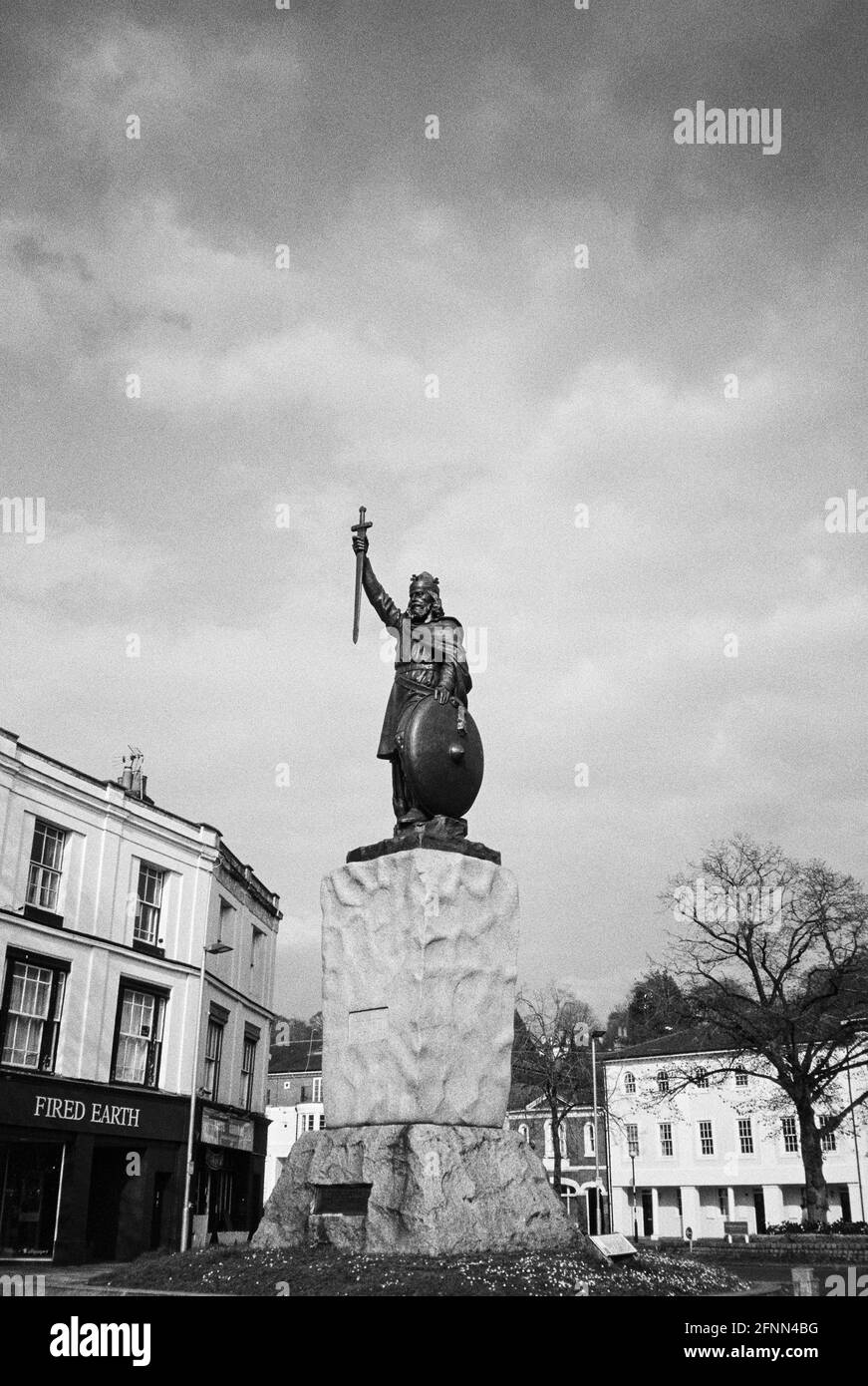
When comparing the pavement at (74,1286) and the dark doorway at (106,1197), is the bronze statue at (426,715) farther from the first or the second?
the dark doorway at (106,1197)

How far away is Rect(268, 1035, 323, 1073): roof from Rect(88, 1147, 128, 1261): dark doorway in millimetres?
39985

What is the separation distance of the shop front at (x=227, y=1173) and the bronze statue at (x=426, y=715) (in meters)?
19.9

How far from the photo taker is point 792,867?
37.5 meters

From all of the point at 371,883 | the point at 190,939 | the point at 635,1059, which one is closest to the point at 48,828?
the point at 190,939

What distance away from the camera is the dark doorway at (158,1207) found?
27641 millimetres

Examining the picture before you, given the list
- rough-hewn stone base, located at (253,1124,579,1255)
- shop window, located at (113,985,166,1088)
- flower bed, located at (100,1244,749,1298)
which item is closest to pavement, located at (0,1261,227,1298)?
flower bed, located at (100,1244,749,1298)

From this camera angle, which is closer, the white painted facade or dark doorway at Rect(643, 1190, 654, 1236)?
dark doorway at Rect(643, 1190, 654, 1236)

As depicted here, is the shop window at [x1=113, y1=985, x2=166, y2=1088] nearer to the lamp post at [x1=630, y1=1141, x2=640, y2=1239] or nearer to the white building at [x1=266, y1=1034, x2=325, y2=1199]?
the lamp post at [x1=630, y1=1141, x2=640, y2=1239]

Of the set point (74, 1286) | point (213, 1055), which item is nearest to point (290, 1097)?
point (213, 1055)

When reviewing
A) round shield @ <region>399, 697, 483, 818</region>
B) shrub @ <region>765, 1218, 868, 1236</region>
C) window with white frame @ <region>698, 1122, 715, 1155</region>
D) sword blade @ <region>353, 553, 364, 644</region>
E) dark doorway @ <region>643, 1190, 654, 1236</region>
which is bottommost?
dark doorway @ <region>643, 1190, 654, 1236</region>

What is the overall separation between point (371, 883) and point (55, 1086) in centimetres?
1653

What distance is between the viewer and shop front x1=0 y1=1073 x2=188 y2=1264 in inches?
953
